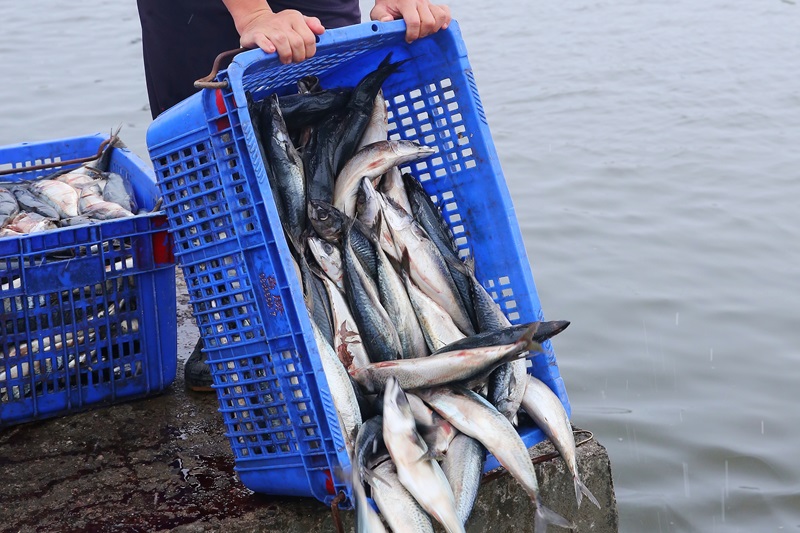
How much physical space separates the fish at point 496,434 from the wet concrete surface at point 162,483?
1.22 feet

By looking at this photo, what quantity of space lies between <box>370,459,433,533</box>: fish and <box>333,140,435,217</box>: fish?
1.08m

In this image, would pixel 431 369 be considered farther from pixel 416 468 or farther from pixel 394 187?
pixel 394 187

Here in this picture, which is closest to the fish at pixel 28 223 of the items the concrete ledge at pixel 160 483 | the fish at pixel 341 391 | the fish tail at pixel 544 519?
the concrete ledge at pixel 160 483

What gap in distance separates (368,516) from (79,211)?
6.83 ft

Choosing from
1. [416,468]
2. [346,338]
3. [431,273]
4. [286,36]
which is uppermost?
[286,36]

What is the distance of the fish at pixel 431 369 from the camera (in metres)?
2.84

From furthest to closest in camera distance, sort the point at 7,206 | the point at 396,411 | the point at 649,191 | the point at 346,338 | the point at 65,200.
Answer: the point at 649,191 < the point at 65,200 < the point at 7,206 < the point at 346,338 < the point at 396,411

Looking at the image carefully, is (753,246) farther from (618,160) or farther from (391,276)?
(391,276)

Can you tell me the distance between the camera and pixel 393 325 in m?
3.11

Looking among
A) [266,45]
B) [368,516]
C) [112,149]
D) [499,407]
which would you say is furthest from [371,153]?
[112,149]

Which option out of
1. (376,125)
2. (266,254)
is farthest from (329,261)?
(376,125)

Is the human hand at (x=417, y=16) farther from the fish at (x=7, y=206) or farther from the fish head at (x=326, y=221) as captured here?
the fish at (x=7, y=206)

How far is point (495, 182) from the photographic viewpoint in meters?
3.36

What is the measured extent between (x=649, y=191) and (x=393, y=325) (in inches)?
206
